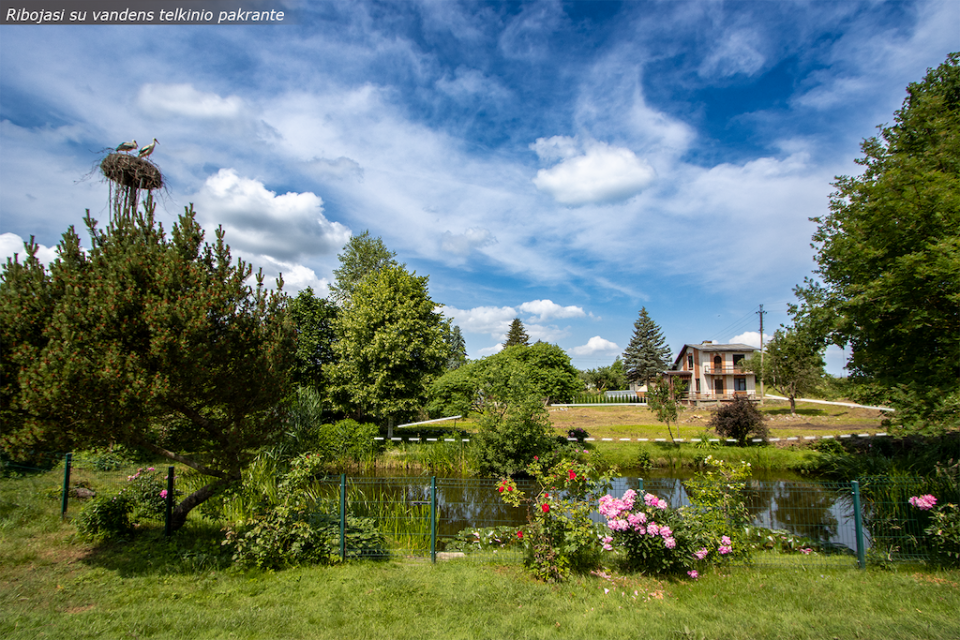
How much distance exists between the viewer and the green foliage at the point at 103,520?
6.79m

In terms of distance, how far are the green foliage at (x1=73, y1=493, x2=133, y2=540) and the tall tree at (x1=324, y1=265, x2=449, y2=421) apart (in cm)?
1169

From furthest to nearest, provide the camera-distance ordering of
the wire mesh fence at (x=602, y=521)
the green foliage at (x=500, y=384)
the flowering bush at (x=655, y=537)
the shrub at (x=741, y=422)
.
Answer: the shrub at (x=741, y=422), the green foliage at (x=500, y=384), the wire mesh fence at (x=602, y=521), the flowering bush at (x=655, y=537)

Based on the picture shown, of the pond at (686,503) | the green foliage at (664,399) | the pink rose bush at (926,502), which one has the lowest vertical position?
the pond at (686,503)

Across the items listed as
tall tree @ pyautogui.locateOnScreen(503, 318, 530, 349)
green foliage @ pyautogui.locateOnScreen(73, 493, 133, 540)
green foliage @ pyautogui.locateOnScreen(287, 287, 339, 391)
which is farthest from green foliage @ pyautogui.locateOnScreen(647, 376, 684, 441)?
tall tree @ pyautogui.locateOnScreen(503, 318, 530, 349)

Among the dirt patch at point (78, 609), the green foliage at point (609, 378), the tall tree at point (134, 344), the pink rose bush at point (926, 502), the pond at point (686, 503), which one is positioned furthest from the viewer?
the green foliage at point (609, 378)

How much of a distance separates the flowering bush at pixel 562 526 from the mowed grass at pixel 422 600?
0.92 feet

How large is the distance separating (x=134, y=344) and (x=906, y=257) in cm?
1417

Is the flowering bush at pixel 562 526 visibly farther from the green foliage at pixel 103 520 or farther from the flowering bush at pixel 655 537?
the green foliage at pixel 103 520

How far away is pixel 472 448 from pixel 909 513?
1085cm

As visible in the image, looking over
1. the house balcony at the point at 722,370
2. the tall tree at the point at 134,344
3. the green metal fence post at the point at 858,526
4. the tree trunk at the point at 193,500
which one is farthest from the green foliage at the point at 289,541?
the house balcony at the point at 722,370

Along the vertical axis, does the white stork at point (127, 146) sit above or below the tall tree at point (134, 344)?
above

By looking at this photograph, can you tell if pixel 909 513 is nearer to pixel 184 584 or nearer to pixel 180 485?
pixel 184 584

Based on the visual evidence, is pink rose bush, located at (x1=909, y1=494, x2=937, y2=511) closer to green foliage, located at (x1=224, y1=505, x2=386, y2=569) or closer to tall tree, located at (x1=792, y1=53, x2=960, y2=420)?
tall tree, located at (x1=792, y1=53, x2=960, y2=420)

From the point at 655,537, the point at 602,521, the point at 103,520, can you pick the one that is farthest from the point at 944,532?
the point at 103,520
